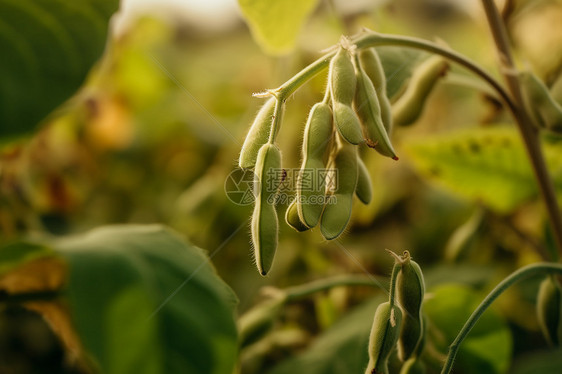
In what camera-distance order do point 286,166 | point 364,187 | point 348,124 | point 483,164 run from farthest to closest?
point 286,166 < point 483,164 < point 364,187 < point 348,124

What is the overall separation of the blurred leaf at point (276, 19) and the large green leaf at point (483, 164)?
33 centimetres

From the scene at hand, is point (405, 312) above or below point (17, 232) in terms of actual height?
above

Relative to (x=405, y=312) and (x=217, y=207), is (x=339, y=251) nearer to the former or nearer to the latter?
(x=217, y=207)

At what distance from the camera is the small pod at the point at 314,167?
504 millimetres

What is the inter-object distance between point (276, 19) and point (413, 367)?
494 mm

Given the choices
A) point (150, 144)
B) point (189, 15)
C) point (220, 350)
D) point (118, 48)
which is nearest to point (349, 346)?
point (220, 350)

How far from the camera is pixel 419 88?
73 cm

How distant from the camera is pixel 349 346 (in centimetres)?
81

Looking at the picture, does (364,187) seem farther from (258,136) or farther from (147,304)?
(147,304)

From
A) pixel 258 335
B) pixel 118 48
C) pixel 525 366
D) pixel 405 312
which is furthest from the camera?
pixel 118 48

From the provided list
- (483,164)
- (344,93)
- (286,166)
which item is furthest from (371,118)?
(286,166)

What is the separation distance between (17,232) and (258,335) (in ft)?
1.78

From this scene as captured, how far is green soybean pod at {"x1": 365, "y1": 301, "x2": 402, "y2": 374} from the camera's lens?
51 centimetres

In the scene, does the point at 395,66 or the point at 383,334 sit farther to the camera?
the point at 395,66
